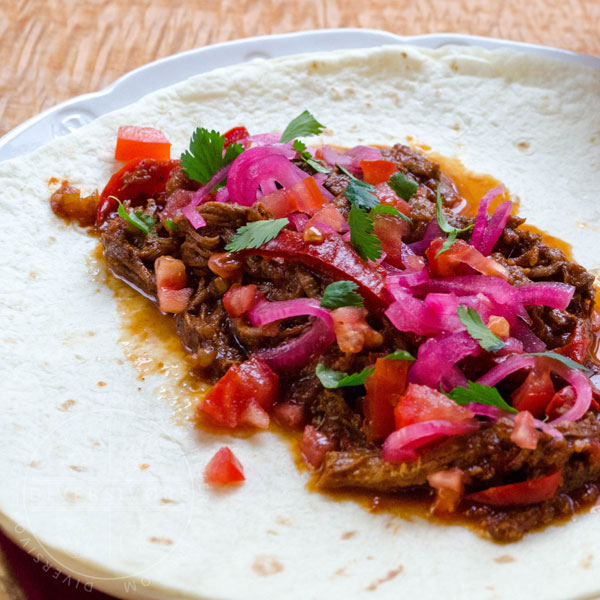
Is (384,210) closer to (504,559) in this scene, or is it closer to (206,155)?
(206,155)

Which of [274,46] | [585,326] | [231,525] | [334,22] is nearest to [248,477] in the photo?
[231,525]

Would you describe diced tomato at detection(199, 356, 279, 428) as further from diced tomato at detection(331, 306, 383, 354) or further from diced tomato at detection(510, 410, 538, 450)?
diced tomato at detection(510, 410, 538, 450)

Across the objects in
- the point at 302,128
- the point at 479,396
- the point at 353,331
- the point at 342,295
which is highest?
the point at 302,128

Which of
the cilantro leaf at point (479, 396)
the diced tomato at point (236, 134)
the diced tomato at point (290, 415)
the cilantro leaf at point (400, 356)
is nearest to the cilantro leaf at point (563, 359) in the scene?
the cilantro leaf at point (479, 396)

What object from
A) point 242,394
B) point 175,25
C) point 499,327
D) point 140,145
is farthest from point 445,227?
point 175,25

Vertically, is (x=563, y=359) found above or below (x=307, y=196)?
below

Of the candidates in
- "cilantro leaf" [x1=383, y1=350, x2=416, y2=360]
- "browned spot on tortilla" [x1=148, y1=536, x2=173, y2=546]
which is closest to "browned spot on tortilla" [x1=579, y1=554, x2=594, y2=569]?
"cilantro leaf" [x1=383, y1=350, x2=416, y2=360]
